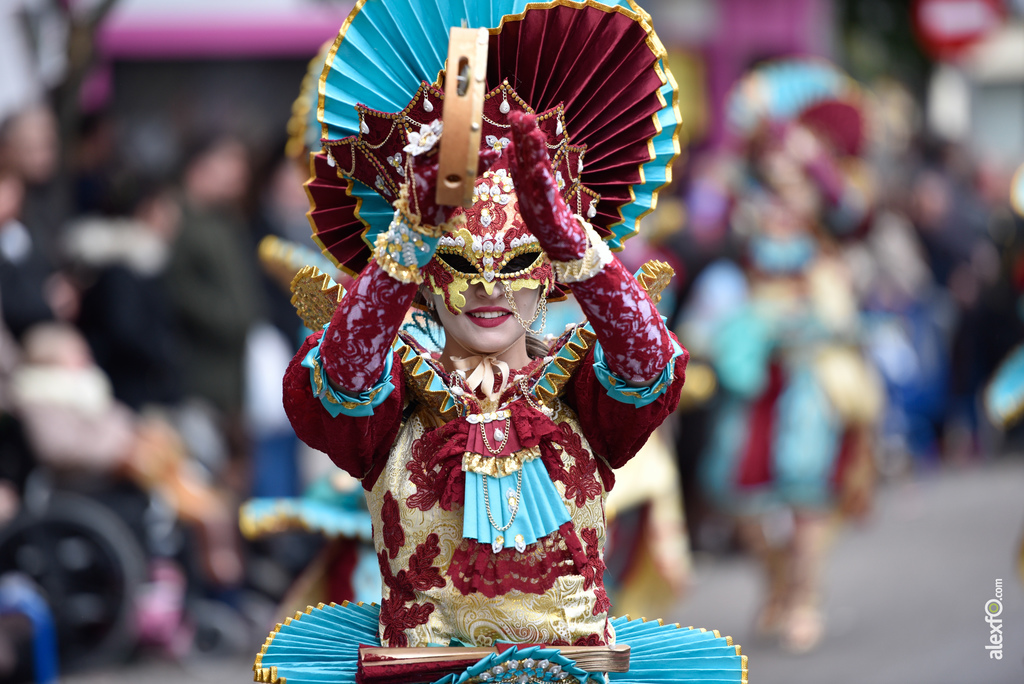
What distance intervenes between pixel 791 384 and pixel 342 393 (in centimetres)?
424

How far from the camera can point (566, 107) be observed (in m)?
2.58

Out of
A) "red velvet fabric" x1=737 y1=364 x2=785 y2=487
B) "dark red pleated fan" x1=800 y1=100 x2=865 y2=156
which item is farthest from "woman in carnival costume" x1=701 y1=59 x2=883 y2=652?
"dark red pleated fan" x1=800 y1=100 x2=865 y2=156

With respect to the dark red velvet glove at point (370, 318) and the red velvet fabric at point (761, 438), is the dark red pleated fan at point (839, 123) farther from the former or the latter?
the dark red velvet glove at point (370, 318)

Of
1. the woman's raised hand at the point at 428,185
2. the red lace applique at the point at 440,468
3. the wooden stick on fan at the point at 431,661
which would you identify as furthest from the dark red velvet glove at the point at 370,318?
the wooden stick on fan at the point at 431,661

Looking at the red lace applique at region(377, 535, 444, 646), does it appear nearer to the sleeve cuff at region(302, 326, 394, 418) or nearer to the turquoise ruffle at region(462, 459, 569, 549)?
the turquoise ruffle at region(462, 459, 569, 549)

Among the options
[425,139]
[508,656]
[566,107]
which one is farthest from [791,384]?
[425,139]

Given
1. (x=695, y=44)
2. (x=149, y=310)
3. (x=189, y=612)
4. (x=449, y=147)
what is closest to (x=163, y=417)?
(x=149, y=310)

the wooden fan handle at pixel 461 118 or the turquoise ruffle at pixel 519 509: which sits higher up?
the wooden fan handle at pixel 461 118

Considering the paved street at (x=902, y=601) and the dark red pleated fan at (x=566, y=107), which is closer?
the dark red pleated fan at (x=566, y=107)

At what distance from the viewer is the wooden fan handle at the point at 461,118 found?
2143 millimetres

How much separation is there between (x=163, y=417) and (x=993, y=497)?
20.0 feet

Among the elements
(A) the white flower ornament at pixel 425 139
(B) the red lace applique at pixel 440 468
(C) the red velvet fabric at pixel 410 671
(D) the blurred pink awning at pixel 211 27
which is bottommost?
(C) the red velvet fabric at pixel 410 671

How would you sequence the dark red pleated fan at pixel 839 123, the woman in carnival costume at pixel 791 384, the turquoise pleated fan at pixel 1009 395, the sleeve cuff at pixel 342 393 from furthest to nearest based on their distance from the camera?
the dark red pleated fan at pixel 839 123, the woman in carnival costume at pixel 791 384, the turquoise pleated fan at pixel 1009 395, the sleeve cuff at pixel 342 393

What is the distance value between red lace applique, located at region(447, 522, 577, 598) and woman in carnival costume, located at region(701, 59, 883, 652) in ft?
12.6
